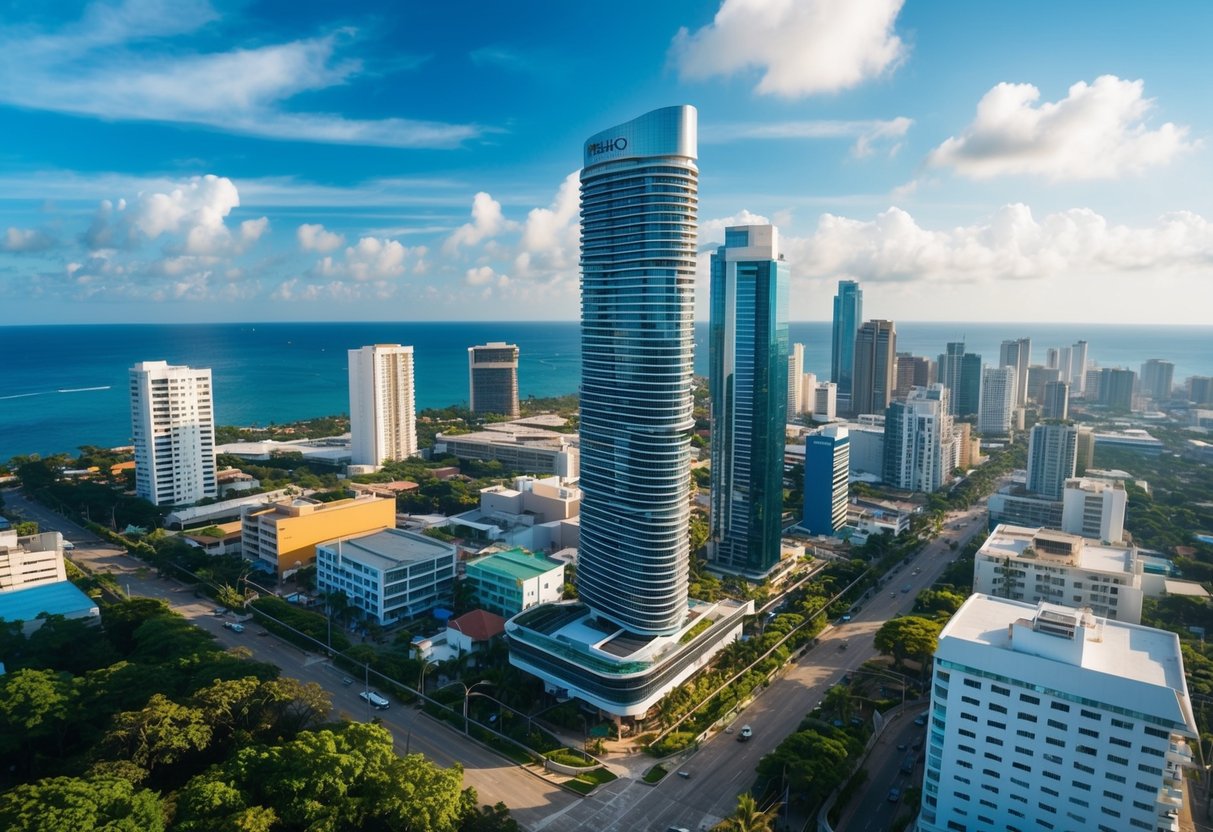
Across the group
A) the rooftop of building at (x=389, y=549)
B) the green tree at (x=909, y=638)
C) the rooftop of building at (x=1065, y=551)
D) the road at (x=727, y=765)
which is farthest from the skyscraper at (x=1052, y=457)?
the rooftop of building at (x=389, y=549)

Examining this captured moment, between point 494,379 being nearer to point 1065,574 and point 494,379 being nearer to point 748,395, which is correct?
point 748,395

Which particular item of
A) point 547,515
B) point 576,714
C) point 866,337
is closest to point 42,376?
point 547,515

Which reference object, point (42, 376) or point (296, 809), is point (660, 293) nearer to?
point (296, 809)

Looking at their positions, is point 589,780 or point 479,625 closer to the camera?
point 589,780

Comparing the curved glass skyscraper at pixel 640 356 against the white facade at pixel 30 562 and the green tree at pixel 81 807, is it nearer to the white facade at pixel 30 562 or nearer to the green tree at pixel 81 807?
the green tree at pixel 81 807

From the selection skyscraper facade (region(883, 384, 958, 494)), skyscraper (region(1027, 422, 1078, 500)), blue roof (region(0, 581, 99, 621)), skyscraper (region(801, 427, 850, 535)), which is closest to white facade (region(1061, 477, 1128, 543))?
skyscraper (region(1027, 422, 1078, 500))

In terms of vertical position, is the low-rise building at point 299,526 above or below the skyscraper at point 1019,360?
below

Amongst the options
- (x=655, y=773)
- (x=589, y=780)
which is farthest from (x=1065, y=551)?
(x=589, y=780)
